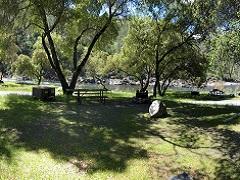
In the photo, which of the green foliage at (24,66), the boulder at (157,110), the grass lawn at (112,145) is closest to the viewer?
the grass lawn at (112,145)

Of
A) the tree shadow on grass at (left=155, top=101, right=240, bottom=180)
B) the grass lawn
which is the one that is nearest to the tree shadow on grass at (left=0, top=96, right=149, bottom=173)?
the grass lawn

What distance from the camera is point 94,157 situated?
18.6 m

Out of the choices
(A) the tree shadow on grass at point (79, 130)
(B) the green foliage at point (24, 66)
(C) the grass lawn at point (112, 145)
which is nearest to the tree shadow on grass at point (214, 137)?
(C) the grass lawn at point (112, 145)

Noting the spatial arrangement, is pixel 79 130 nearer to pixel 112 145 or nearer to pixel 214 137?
pixel 112 145

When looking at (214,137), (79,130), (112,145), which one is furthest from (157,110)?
(112,145)

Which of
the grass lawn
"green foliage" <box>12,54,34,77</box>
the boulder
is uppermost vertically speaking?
"green foliage" <box>12,54,34,77</box>

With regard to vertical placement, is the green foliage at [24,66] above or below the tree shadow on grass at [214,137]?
above

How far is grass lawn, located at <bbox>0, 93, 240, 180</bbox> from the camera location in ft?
56.4

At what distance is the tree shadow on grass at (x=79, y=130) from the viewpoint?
739 inches

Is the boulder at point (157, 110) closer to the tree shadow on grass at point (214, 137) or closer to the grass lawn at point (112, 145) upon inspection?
the grass lawn at point (112, 145)

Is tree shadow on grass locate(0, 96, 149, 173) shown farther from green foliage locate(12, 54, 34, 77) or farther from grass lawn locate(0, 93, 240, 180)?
green foliage locate(12, 54, 34, 77)

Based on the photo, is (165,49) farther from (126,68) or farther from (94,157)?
(94,157)

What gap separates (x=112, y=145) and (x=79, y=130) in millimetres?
2993

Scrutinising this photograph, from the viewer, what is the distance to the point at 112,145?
67.1 ft
